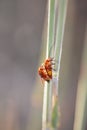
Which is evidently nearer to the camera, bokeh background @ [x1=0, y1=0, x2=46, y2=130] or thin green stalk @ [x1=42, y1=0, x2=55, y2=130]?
thin green stalk @ [x1=42, y1=0, x2=55, y2=130]

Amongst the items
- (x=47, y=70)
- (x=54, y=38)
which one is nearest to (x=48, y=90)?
(x=47, y=70)

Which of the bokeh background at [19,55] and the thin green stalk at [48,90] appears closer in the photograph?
the thin green stalk at [48,90]

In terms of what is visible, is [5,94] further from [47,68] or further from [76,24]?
[76,24]

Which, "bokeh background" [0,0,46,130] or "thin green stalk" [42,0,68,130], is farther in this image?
"bokeh background" [0,0,46,130]

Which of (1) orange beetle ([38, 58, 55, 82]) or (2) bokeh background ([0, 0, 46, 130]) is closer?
(1) orange beetle ([38, 58, 55, 82])

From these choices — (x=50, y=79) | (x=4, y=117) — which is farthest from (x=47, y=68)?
(x=4, y=117)

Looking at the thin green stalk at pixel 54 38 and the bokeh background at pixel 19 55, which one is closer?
the thin green stalk at pixel 54 38
